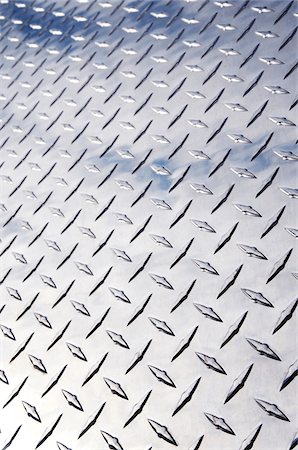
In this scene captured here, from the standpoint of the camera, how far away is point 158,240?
275 cm

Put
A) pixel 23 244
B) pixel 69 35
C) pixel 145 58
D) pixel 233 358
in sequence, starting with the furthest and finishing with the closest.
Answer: pixel 69 35 → pixel 145 58 → pixel 23 244 → pixel 233 358

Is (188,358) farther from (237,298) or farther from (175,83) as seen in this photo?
(175,83)

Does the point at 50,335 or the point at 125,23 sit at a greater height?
the point at 125,23

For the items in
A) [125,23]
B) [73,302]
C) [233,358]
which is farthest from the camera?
[125,23]

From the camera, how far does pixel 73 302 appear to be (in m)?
2.77

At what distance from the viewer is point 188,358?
230cm

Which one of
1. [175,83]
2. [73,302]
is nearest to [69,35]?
[175,83]

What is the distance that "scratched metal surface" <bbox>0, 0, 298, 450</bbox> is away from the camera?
2.20 metres

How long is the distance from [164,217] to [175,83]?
1.29 metres

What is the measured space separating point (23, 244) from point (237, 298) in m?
1.69

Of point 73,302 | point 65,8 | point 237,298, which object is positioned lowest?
point 73,302

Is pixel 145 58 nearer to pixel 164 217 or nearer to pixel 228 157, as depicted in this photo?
pixel 228 157

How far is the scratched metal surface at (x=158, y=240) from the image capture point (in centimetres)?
220

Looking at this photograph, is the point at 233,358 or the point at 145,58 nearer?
the point at 233,358
